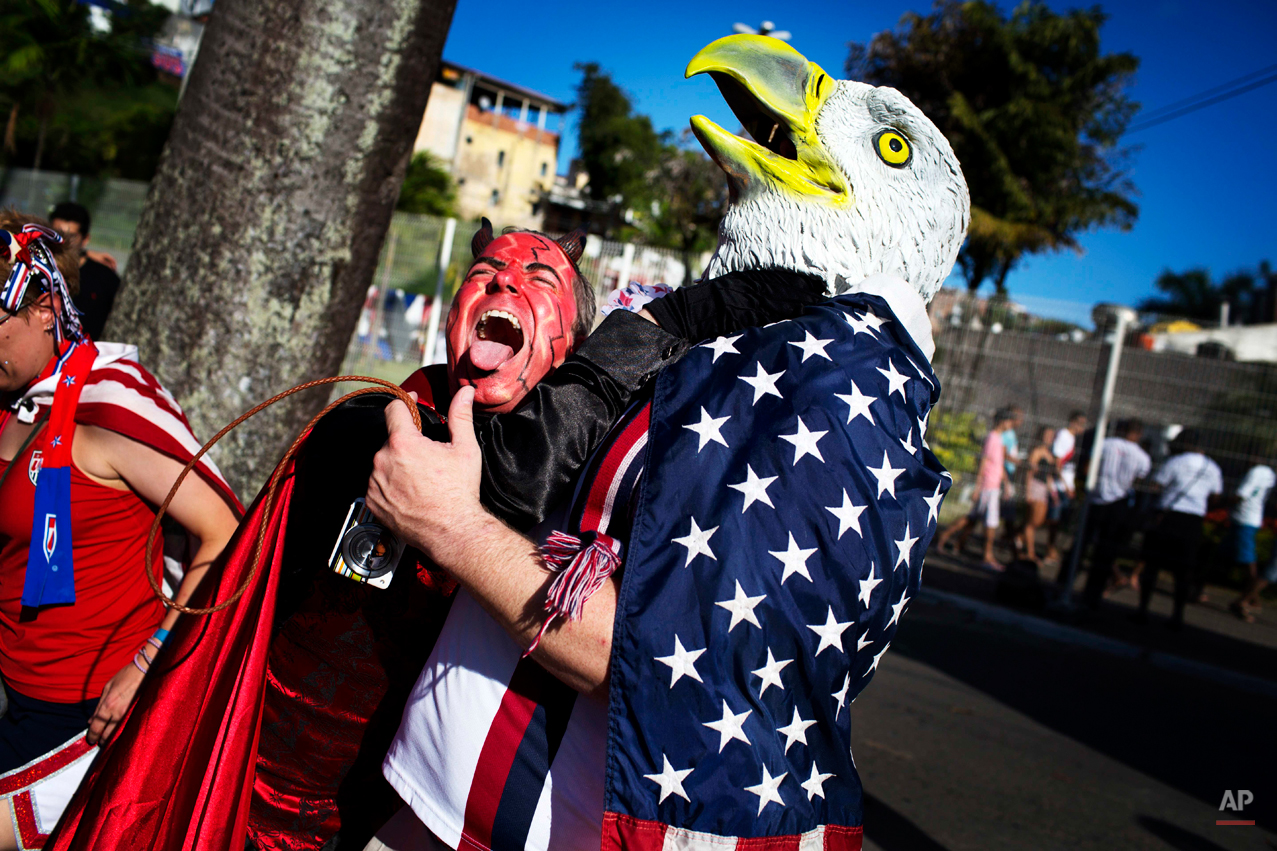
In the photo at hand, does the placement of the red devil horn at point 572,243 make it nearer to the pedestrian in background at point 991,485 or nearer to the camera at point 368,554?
the camera at point 368,554

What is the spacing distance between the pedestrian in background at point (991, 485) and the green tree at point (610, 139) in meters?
37.7

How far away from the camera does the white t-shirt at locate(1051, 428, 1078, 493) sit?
8031mm

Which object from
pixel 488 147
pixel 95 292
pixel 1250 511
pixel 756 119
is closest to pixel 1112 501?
pixel 1250 511

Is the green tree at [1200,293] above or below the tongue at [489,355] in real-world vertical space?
above

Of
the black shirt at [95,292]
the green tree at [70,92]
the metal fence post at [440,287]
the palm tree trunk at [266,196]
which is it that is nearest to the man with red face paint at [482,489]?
the palm tree trunk at [266,196]

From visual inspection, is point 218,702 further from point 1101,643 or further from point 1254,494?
point 1254,494

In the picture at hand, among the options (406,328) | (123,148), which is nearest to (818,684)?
(406,328)

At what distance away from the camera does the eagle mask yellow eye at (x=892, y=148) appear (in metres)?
1.59

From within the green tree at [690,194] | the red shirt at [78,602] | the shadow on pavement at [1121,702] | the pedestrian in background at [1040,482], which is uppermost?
the green tree at [690,194]

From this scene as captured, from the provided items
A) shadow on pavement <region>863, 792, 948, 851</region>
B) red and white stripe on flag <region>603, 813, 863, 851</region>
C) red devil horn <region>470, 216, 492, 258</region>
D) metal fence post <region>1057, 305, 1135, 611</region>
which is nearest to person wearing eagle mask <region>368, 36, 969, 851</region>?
red and white stripe on flag <region>603, 813, 863, 851</region>

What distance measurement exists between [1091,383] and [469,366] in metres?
7.97

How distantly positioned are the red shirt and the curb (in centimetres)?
628

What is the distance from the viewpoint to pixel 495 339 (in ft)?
5.09

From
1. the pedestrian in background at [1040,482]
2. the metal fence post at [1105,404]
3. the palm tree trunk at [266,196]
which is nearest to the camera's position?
the palm tree trunk at [266,196]
